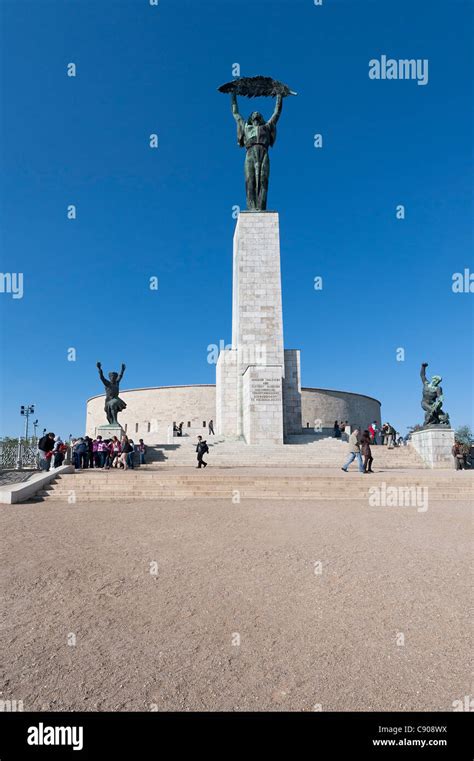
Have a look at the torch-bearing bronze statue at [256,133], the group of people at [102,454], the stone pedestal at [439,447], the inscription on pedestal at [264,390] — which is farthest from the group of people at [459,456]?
the torch-bearing bronze statue at [256,133]

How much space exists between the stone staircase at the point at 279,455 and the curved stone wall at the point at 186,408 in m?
16.4

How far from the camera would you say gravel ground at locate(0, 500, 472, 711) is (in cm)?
266

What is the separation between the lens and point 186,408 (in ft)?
125

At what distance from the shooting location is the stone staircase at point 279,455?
1733 cm

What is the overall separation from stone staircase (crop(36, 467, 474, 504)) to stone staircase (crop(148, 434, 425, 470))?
566 centimetres

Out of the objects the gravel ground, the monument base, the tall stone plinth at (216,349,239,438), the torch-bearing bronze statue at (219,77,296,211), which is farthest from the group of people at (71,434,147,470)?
the torch-bearing bronze statue at (219,77,296,211)

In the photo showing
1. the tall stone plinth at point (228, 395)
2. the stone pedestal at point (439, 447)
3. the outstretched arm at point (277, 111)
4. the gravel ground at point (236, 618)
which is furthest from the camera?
the outstretched arm at point (277, 111)

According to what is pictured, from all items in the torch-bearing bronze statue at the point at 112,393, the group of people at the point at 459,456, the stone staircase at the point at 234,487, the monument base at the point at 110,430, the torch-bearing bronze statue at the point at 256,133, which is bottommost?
the stone staircase at the point at 234,487

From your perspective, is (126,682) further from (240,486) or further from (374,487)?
(374,487)

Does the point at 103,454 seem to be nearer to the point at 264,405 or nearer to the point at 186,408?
the point at 264,405

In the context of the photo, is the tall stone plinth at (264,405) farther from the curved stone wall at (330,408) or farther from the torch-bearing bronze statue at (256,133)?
the curved stone wall at (330,408)
